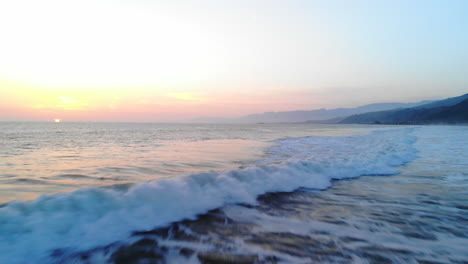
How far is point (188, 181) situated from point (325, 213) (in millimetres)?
2981

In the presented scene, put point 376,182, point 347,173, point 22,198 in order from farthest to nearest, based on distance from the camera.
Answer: point 347,173
point 376,182
point 22,198

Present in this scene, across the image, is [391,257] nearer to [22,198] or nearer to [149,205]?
[149,205]

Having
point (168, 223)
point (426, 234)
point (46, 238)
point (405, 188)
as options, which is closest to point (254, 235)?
point (168, 223)

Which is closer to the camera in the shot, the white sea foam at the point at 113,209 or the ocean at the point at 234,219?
the ocean at the point at 234,219

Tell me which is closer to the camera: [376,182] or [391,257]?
[391,257]

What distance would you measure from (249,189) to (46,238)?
12.2 feet

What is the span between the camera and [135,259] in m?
2.74

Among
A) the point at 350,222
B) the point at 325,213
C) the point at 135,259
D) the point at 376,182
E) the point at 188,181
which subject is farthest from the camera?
the point at 376,182

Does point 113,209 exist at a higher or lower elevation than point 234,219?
higher

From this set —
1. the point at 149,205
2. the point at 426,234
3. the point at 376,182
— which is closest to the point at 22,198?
the point at 149,205

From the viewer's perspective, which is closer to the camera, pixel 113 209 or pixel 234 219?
pixel 234 219

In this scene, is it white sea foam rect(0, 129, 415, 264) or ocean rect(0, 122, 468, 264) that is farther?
white sea foam rect(0, 129, 415, 264)

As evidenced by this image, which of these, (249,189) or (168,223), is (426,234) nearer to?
(249,189)

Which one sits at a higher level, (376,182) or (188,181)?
(188,181)
